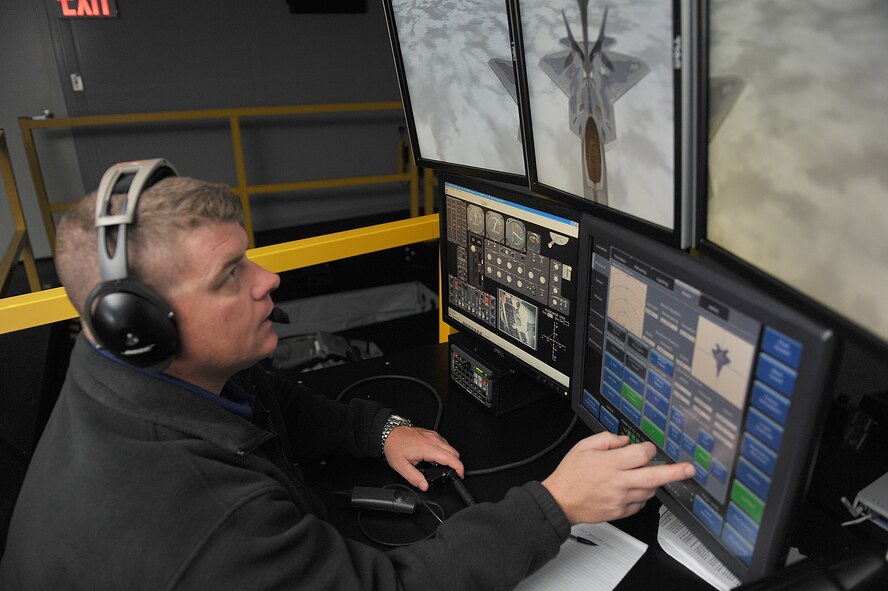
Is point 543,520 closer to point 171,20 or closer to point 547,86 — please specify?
point 547,86

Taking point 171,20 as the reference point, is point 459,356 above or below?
below

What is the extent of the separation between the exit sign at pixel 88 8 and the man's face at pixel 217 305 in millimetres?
3588

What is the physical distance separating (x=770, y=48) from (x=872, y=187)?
0.17 m

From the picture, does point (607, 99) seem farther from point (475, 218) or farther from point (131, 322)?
point (131, 322)

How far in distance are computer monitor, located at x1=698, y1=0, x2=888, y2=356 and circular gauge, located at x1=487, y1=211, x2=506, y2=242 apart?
0.39m

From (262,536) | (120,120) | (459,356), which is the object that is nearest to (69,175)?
(120,120)

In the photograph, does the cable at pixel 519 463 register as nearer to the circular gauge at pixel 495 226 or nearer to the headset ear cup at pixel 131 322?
the circular gauge at pixel 495 226

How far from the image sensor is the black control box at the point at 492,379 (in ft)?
3.76

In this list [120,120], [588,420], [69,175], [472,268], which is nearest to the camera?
[588,420]

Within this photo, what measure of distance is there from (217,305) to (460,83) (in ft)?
2.28

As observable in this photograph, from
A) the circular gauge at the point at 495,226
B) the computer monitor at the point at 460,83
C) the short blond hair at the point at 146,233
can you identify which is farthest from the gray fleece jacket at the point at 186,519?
the computer monitor at the point at 460,83

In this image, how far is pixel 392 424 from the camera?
1.07m

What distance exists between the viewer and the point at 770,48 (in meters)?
0.61

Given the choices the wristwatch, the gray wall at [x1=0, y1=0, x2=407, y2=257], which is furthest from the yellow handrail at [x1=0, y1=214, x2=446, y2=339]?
the gray wall at [x1=0, y1=0, x2=407, y2=257]
